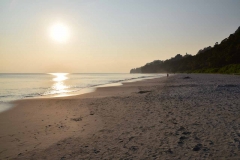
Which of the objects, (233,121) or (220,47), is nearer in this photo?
(233,121)

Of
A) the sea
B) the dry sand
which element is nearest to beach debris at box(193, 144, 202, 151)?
the dry sand

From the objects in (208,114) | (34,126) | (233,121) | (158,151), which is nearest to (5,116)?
(34,126)

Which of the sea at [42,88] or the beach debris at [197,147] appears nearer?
the beach debris at [197,147]

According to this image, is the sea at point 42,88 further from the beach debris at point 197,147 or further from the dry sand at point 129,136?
the beach debris at point 197,147

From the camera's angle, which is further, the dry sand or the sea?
the sea

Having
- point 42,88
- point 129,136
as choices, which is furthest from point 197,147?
point 42,88

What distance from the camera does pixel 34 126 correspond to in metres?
10.2

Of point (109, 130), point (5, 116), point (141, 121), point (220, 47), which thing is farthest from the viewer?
point (220, 47)

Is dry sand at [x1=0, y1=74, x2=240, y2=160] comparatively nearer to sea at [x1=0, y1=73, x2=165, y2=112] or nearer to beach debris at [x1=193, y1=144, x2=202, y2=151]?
beach debris at [x1=193, y1=144, x2=202, y2=151]

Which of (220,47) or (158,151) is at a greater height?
(220,47)

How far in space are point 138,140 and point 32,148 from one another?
13.6ft

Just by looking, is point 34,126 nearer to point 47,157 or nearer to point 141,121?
point 47,157

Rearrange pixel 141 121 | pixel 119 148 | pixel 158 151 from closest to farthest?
pixel 158 151 < pixel 119 148 < pixel 141 121

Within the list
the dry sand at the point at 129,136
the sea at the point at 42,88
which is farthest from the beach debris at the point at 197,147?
the sea at the point at 42,88
